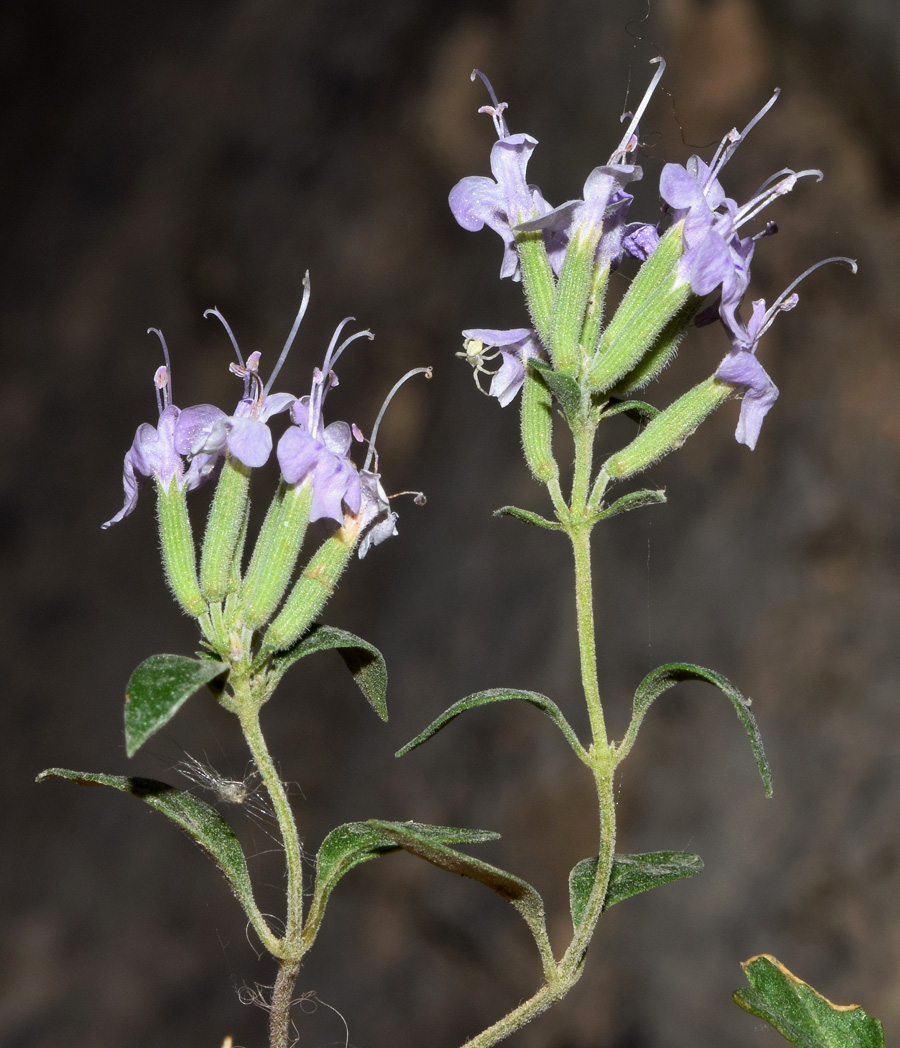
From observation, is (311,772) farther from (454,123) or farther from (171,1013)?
(454,123)

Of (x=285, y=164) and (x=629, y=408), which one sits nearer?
(x=629, y=408)

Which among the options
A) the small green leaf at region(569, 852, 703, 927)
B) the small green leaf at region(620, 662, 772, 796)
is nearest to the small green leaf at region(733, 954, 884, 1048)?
the small green leaf at region(569, 852, 703, 927)

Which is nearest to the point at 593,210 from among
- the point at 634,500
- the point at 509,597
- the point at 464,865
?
the point at 634,500

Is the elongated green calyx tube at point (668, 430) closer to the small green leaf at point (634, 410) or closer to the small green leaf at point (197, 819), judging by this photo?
the small green leaf at point (634, 410)

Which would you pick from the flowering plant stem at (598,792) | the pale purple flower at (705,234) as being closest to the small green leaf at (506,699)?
the flowering plant stem at (598,792)

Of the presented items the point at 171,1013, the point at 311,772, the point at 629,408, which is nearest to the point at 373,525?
the point at 629,408

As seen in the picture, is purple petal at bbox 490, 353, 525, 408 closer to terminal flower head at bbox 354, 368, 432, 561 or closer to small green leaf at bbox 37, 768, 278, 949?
terminal flower head at bbox 354, 368, 432, 561

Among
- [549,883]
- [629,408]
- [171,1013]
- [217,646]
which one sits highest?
[629,408]
